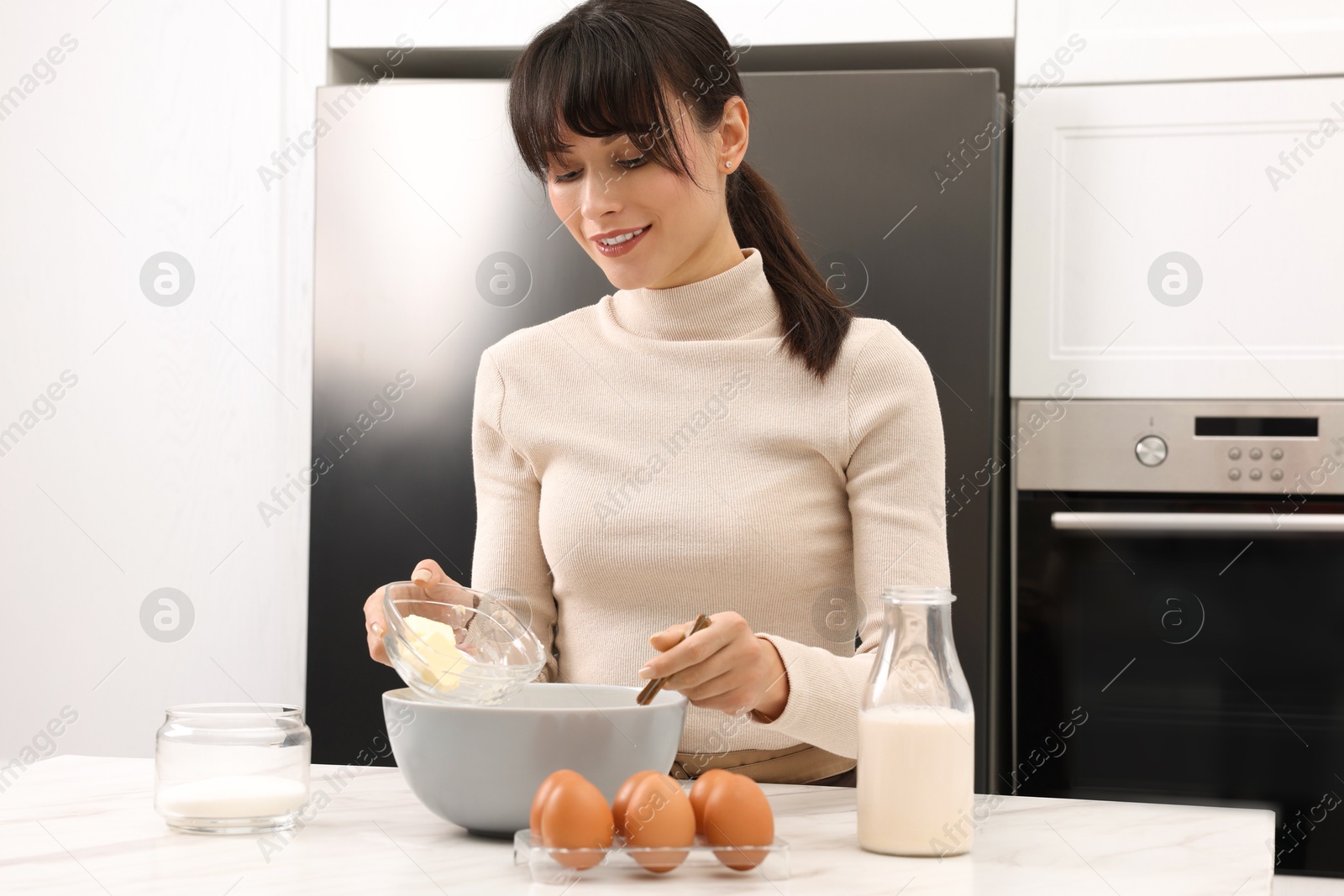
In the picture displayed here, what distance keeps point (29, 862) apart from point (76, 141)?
1585mm

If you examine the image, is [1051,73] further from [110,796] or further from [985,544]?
[110,796]

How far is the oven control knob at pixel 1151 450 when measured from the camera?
172 centimetres

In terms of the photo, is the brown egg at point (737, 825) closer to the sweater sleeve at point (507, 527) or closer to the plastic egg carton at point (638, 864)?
the plastic egg carton at point (638, 864)

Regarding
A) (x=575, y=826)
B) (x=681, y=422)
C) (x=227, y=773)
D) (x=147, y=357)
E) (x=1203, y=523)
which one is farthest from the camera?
(x=147, y=357)

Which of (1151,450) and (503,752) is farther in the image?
(1151,450)

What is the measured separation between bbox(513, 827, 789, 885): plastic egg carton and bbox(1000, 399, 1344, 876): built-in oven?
1.12m

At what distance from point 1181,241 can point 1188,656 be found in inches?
21.9

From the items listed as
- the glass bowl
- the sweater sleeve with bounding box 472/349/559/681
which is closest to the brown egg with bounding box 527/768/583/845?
the glass bowl

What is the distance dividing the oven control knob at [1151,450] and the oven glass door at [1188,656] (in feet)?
0.16

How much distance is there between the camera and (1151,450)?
5.65ft

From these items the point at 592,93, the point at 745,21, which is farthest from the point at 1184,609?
the point at 592,93

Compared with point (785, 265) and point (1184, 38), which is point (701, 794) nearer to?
point (785, 265)

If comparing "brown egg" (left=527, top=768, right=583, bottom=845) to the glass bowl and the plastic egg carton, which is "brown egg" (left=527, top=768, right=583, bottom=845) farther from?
the glass bowl

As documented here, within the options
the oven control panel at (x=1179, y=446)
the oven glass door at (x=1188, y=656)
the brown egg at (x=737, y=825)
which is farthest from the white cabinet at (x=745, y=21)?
the brown egg at (x=737, y=825)
